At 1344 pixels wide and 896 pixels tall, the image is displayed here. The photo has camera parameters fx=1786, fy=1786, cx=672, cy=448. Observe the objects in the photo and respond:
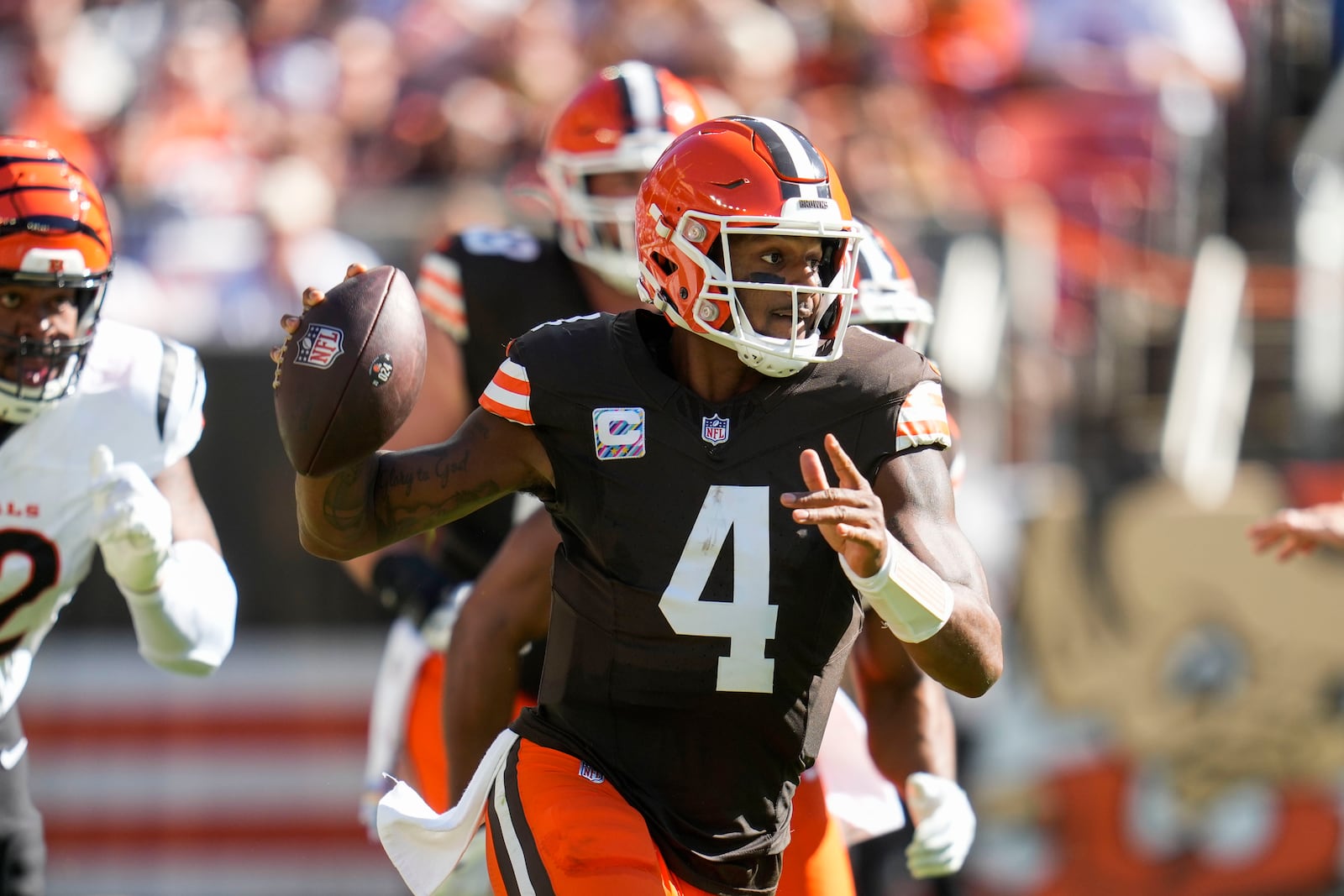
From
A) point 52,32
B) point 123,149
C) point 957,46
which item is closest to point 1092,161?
point 957,46

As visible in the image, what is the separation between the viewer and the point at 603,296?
14.2 ft

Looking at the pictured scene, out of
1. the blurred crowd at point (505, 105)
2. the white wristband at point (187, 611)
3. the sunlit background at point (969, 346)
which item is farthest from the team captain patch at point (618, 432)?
the blurred crowd at point (505, 105)

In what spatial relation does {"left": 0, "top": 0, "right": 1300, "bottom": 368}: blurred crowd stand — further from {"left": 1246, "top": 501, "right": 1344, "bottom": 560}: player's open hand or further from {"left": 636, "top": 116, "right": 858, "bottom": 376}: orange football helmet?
{"left": 636, "top": 116, "right": 858, "bottom": 376}: orange football helmet

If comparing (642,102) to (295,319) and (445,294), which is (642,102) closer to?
(445,294)

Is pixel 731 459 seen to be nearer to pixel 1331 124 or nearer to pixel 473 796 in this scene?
pixel 473 796

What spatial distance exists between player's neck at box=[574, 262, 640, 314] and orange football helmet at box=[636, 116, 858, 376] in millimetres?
1186

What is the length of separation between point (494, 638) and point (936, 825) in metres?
1.02

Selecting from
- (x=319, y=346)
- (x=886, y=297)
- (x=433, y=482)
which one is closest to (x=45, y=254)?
(x=319, y=346)

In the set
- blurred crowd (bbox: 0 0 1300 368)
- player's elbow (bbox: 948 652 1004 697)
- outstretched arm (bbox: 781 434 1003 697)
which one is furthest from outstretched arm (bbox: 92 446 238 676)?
blurred crowd (bbox: 0 0 1300 368)

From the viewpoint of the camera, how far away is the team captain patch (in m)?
2.92

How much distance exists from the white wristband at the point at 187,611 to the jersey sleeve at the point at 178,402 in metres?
0.21

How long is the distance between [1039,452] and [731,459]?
4478 millimetres

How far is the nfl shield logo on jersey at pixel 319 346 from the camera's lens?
2865mm

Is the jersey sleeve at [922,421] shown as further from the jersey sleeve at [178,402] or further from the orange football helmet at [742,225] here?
the jersey sleeve at [178,402]
